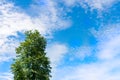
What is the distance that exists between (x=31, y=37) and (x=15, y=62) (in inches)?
196

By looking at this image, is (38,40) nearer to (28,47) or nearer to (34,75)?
(28,47)

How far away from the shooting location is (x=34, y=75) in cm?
4728

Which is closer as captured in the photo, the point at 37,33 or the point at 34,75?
the point at 34,75

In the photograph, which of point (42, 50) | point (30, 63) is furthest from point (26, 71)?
point (42, 50)

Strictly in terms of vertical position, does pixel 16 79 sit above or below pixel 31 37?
below

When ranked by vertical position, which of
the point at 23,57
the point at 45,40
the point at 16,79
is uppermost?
the point at 45,40

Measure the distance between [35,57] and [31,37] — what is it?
3.92m

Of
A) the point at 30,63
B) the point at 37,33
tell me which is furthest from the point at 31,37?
the point at 30,63

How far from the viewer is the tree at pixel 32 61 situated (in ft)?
155

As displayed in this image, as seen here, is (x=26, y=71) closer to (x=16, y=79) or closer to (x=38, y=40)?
(x=16, y=79)

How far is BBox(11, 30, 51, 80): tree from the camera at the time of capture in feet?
155

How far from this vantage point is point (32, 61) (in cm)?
4738

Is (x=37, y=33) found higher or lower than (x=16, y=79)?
higher

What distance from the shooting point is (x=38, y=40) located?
49.7m
